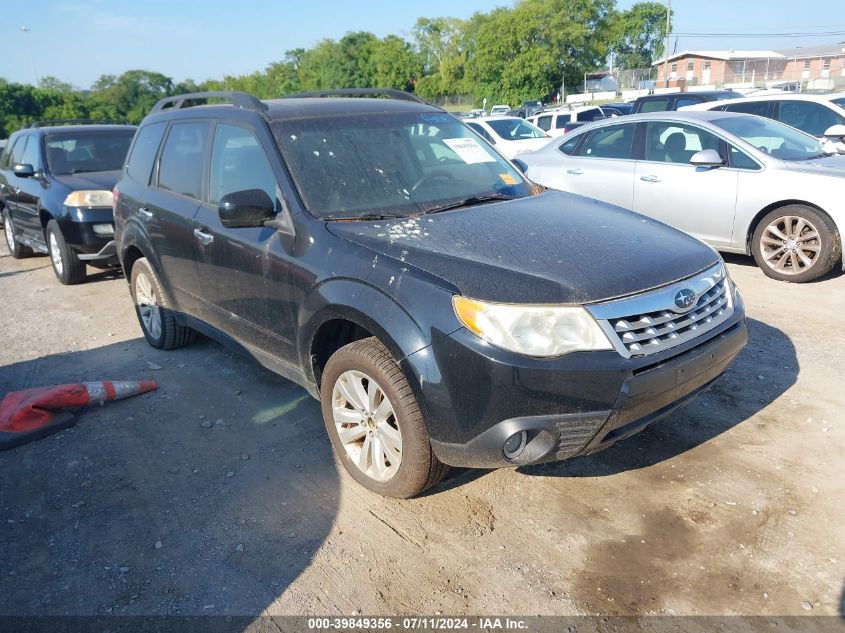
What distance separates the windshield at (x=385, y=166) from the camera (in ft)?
11.5

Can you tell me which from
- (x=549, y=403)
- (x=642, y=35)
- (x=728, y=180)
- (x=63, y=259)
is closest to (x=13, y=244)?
(x=63, y=259)

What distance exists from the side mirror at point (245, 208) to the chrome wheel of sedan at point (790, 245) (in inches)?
199

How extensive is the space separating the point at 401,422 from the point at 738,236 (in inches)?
199

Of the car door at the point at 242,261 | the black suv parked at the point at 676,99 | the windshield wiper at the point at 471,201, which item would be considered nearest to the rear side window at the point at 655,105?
the black suv parked at the point at 676,99

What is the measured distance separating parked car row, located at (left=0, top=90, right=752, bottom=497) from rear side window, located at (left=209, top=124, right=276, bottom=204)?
1 cm

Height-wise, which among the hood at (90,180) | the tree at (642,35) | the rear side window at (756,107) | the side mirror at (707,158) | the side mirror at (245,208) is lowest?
the hood at (90,180)

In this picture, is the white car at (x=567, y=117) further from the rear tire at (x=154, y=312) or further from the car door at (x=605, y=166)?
the rear tire at (x=154, y=312)

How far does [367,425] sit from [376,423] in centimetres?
9

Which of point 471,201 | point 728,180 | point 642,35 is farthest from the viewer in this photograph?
point 642,35

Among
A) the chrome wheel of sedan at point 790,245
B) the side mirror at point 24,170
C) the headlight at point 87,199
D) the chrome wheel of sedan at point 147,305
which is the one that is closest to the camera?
the chrome wheel of sedan at point 147,305

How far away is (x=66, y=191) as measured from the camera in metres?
7.37

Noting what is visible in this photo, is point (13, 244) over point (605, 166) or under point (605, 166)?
under

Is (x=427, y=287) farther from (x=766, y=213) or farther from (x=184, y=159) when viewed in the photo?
(x=766, y=213)

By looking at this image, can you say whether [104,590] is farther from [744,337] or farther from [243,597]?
[744,337]
